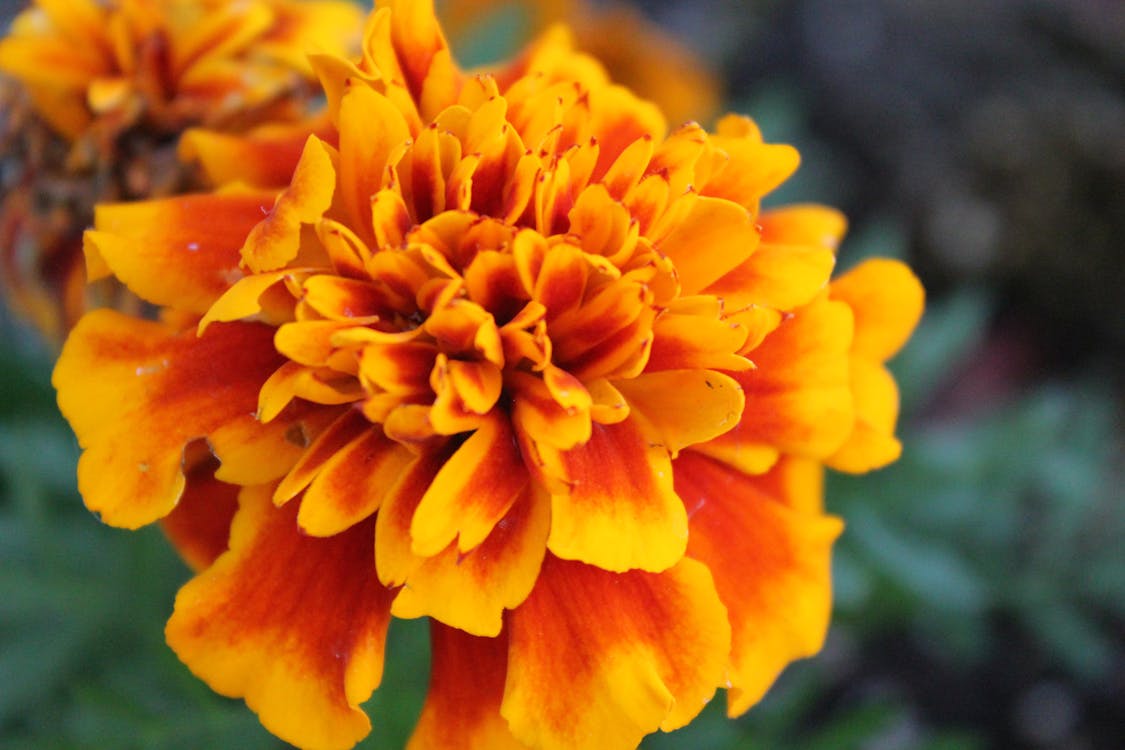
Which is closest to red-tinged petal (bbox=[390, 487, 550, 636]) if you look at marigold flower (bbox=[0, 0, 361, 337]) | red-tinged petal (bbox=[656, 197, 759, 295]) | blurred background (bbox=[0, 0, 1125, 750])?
red-tinged petal (bbox=[656, 197, 759, 295])

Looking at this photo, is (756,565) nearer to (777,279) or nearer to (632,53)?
(777,279)

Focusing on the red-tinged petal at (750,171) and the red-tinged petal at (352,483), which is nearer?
the red-tinged petal at (352,483)

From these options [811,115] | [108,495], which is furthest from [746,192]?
[811,115]

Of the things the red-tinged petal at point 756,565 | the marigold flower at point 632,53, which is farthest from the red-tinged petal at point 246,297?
the marigold flower at point 632,53

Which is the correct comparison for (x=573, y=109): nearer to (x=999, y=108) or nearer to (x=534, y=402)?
(x=534, y=402)

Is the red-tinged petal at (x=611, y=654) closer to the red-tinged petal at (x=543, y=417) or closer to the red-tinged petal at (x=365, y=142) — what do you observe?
the red-tinged petal at (x=543, y=417)

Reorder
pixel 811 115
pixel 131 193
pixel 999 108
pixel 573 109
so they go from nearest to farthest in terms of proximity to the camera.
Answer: pixel 573 109 → pixel 131 193 → pixel 999 108 → pixel 811 115
